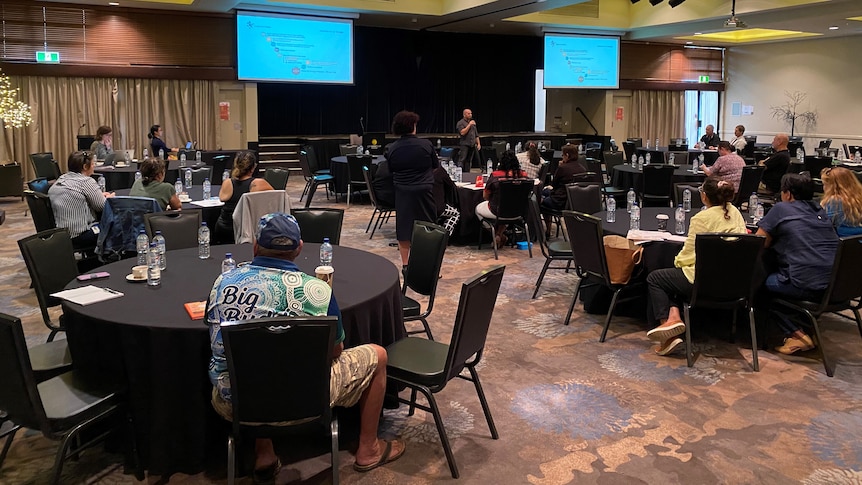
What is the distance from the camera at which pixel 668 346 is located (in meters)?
4.65

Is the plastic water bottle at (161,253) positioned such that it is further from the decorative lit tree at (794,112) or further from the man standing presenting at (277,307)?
the decorative lit tree at (794,112)

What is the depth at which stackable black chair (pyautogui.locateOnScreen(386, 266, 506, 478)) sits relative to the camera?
2.99 m

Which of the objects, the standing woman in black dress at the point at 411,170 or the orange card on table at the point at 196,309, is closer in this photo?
the orange card on table at the point at 196,309

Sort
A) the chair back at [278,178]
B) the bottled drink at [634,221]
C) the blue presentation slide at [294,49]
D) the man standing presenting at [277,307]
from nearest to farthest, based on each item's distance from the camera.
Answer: the man standing presenting at [277,307]
the bottled drink at [634,221]
the chair back at [278,178]
the blue presentation slide at [294,49]

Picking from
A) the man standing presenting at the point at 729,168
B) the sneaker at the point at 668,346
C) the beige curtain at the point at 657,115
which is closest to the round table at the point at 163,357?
the sneaker at the point at 668,346

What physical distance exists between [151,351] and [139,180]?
3422 millimetres

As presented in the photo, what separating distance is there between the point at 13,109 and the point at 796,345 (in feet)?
40.7

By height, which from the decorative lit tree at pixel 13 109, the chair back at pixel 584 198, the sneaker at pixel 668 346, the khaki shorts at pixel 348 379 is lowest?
the sneaker at pixel 668 346

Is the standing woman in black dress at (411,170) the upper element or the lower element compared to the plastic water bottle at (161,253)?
upper

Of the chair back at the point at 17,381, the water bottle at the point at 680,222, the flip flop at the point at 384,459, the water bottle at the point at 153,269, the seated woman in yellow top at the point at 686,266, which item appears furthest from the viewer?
the water bottle at the point at 680,222

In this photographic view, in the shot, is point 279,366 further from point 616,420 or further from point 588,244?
point 588,244

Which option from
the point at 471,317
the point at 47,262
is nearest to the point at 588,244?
the point at 471,317

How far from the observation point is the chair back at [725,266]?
423 cm

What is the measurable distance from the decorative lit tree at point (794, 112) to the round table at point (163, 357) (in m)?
18.0
